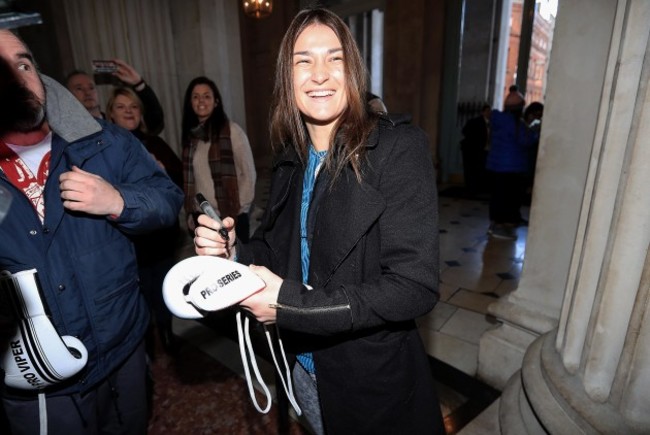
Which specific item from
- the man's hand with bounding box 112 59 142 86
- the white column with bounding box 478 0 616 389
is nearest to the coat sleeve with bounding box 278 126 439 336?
the white column with bounding box 478 0 616 389

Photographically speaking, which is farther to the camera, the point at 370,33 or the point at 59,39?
the point at 370,33

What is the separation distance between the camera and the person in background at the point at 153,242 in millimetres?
2702

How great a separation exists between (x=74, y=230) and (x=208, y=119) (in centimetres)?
204

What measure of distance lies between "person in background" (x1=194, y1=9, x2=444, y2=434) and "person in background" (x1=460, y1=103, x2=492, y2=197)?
26.3 feet

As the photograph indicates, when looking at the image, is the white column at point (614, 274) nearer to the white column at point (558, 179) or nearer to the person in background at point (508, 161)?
the white column at point (558, 179)

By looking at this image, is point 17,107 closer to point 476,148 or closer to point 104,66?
point 104,66

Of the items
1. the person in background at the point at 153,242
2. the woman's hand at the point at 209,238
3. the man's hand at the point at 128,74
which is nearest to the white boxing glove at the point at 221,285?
the woman's hand at the point at 209,238

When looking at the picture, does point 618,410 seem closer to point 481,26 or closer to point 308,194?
point 308,194

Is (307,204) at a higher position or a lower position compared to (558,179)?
higher

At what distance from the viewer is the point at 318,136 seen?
48.4 inches

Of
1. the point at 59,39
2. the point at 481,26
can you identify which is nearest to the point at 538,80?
the point at 481,26

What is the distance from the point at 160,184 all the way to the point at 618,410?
6.43ft

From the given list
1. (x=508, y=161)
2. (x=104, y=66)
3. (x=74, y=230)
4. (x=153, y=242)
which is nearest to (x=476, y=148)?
(x=508, y=161)

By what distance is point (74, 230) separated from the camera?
4.34 feet
